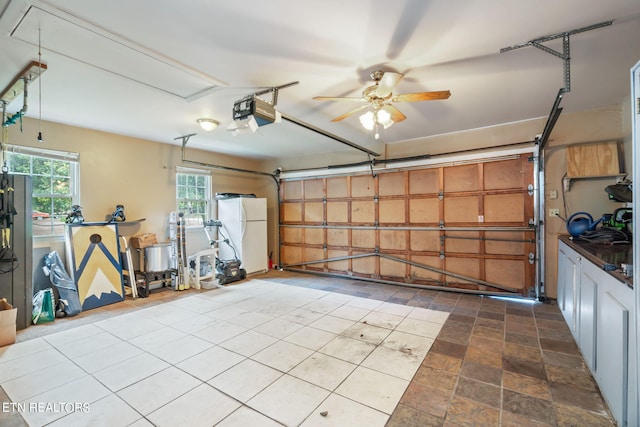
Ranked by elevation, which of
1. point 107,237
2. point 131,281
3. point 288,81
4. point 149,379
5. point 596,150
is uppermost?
point 288,81

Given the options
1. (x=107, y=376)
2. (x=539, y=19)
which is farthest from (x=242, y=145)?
(x=539, y=19)

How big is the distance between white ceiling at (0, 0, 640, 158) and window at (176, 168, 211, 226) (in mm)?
2110

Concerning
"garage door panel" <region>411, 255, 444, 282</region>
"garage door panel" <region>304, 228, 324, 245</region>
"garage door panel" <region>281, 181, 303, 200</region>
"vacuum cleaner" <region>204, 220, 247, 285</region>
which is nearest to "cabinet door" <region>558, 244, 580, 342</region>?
"garage door panel" <region>411, 255, 444, 282</region>

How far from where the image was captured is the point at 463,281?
481 cm

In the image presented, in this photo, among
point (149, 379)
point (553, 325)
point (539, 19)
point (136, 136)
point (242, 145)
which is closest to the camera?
point (539, 19)

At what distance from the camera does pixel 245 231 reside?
6152 millimetres

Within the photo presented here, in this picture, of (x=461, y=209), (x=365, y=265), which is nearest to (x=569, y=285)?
(x=461, y=209)

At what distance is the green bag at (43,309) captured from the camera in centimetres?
348

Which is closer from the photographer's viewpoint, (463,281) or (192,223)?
(463,281)

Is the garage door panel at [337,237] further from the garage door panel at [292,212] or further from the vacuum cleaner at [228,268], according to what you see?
the vacuum cleaner at [228,268]

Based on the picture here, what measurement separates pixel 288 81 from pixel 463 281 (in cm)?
425

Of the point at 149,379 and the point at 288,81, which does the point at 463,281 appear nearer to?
the point at 288,81

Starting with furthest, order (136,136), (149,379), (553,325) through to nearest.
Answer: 1. (136,136)
2. (553,325)
3. (149,379)

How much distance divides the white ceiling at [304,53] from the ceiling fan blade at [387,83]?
0.64 feet
